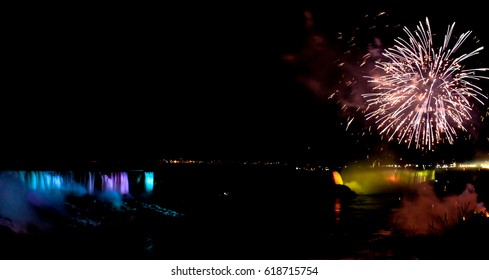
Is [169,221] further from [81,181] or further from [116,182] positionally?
[116,182]

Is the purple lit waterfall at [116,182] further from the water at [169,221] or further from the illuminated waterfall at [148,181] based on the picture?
the illuminated waterfall at [148,181]

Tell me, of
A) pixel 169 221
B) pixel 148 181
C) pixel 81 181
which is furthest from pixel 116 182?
pixel 169 221

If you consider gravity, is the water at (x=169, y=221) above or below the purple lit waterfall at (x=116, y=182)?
below

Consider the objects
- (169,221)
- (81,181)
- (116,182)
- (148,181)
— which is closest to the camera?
(169,221)

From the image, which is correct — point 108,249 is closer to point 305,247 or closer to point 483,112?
point 305,247

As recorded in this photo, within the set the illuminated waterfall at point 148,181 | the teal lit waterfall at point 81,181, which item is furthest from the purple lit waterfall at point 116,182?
the illuminated waterfall at point 148,181

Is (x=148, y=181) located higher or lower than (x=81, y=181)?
lower

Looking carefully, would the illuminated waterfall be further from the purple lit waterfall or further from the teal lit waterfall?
the purple lit waterfall

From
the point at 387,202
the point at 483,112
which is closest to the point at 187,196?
the point at 387,202

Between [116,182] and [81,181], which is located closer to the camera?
[81,181]
